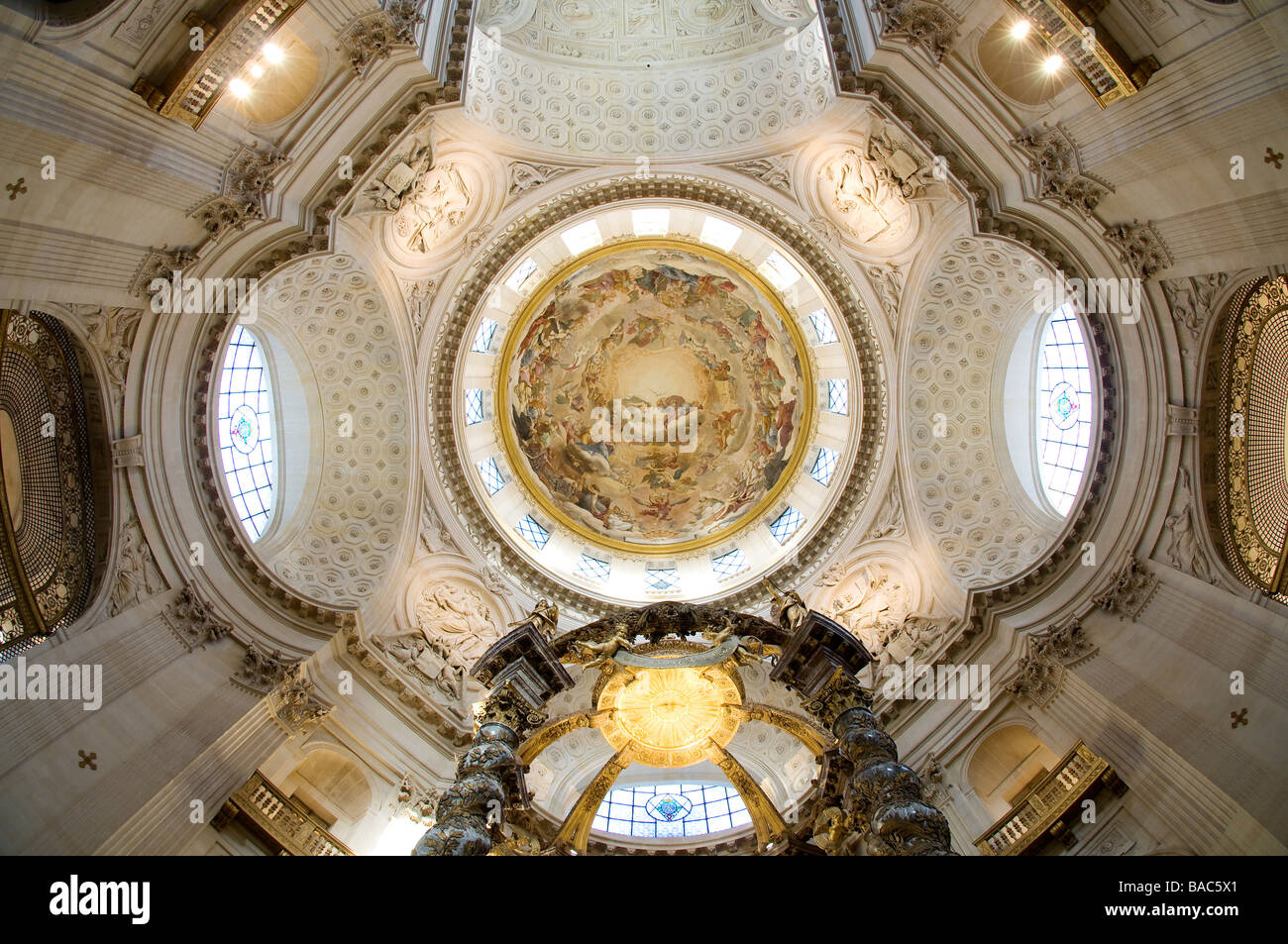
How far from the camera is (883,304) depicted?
66.2 ft

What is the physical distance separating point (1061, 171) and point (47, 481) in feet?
53.6

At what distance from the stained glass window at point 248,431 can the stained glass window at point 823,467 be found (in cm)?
1441

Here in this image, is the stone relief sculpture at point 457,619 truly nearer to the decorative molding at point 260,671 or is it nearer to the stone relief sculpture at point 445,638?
the stone relief sculpture at point 445,638

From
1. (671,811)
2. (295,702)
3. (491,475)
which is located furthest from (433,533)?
(671,811)

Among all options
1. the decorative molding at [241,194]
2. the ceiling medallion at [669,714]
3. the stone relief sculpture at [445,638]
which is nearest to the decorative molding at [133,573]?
the decorative molding at [241,194]

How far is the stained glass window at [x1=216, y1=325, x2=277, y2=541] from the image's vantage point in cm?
1789

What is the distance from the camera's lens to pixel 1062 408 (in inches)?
739

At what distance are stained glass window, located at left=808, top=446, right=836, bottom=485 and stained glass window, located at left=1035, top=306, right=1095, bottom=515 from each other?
5.64m

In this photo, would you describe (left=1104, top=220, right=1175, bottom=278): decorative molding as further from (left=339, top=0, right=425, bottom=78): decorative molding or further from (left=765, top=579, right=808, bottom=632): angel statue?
(left=339, top=0, right=425, bottom=78): decorative molding

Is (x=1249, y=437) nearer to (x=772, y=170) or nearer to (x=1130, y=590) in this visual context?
(x=1130, y=590)

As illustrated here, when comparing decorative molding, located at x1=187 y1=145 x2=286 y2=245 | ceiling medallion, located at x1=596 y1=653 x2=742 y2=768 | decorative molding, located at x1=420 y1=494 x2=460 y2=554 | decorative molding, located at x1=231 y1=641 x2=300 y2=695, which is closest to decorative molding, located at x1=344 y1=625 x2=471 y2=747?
decorative molding, located at x1=231 y1=641 x2=300 y2=695

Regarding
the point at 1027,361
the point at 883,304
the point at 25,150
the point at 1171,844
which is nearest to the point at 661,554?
the point at 883,304

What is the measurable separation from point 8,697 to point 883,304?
18403 mm

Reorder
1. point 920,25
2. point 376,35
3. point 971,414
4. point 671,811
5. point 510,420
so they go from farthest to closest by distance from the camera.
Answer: point 510,420
point 671,811
point 971,414
point 376,35
point 920,25
